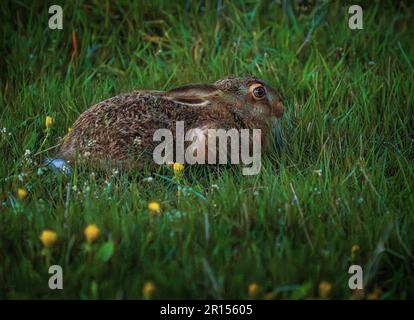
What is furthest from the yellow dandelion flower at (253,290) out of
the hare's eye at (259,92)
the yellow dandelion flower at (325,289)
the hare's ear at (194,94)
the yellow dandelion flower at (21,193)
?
the hare's eye at (259,92)

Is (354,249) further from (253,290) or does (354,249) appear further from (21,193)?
(21,193)

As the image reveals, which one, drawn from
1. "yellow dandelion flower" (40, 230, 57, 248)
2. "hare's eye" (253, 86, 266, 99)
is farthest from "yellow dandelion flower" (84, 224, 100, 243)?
"hare's eye" (253, 86, 266, 99)

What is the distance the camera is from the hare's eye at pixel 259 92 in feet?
17.0

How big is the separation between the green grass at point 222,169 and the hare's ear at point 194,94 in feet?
1.63

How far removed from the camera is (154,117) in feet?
15.7

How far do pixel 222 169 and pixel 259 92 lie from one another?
0.70 m

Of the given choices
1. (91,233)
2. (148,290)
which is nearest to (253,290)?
(148,290)

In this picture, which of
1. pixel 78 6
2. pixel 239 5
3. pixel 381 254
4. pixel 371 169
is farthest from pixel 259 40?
pixel 381 254

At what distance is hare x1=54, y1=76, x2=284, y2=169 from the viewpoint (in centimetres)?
470

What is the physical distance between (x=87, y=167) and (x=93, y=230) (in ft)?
3.79

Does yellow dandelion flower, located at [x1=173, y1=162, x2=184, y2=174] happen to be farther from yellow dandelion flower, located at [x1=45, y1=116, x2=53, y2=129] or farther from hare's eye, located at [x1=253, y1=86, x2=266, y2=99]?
yellow dandelion flower, located at [x1=45, y1=116, x2=53, y2=129]

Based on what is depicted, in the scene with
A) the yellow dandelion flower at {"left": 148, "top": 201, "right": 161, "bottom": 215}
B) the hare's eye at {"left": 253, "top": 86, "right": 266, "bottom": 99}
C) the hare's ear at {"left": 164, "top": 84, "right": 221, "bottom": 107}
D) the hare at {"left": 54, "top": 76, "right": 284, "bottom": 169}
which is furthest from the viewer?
the hare's eye at {"left": 253, "top": 86, "right": 266, "bottom": 99}

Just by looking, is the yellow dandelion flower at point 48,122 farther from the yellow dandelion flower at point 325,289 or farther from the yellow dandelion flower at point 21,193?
the yellow dandelion flower at point 325,289

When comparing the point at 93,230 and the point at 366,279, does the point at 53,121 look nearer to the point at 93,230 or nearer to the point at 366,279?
the point at 93,230
